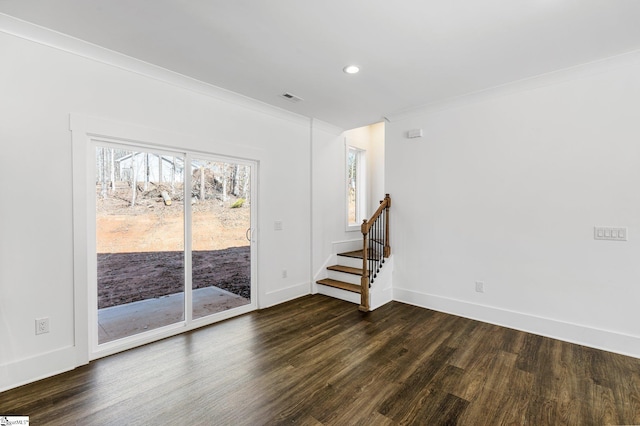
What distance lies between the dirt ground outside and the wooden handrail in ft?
5.15

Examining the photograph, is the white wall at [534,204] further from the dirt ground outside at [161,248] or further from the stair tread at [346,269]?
the dirt ground outside at [161,248]

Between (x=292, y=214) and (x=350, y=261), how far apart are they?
52.2 inches

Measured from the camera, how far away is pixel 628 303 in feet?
9.00

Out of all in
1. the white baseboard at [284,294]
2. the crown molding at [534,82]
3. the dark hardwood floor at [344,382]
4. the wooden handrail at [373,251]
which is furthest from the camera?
the white baseboard at [284,294]

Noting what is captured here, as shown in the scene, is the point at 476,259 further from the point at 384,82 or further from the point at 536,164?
the point at 384,82

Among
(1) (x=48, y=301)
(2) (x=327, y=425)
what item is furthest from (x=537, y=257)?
(1) (x=48, y=301)

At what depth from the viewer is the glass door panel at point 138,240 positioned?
108 inches

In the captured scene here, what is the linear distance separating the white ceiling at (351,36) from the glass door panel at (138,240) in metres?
1.06

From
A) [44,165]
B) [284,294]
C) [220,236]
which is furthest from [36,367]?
[284,294]

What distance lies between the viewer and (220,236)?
3578mm

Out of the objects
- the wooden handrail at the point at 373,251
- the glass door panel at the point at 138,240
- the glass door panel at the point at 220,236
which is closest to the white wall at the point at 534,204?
the wooden handrail at the point at 373,251

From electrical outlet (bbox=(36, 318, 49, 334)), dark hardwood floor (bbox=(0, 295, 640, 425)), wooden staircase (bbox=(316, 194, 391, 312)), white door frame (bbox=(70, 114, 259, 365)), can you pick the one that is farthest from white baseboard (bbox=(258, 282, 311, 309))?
electrical outlet (bbox=(36, 318, 49, 334))

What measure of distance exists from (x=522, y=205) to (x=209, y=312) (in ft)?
12.8

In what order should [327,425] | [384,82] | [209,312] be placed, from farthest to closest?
[209,312] < [384,82] < [327,425]
